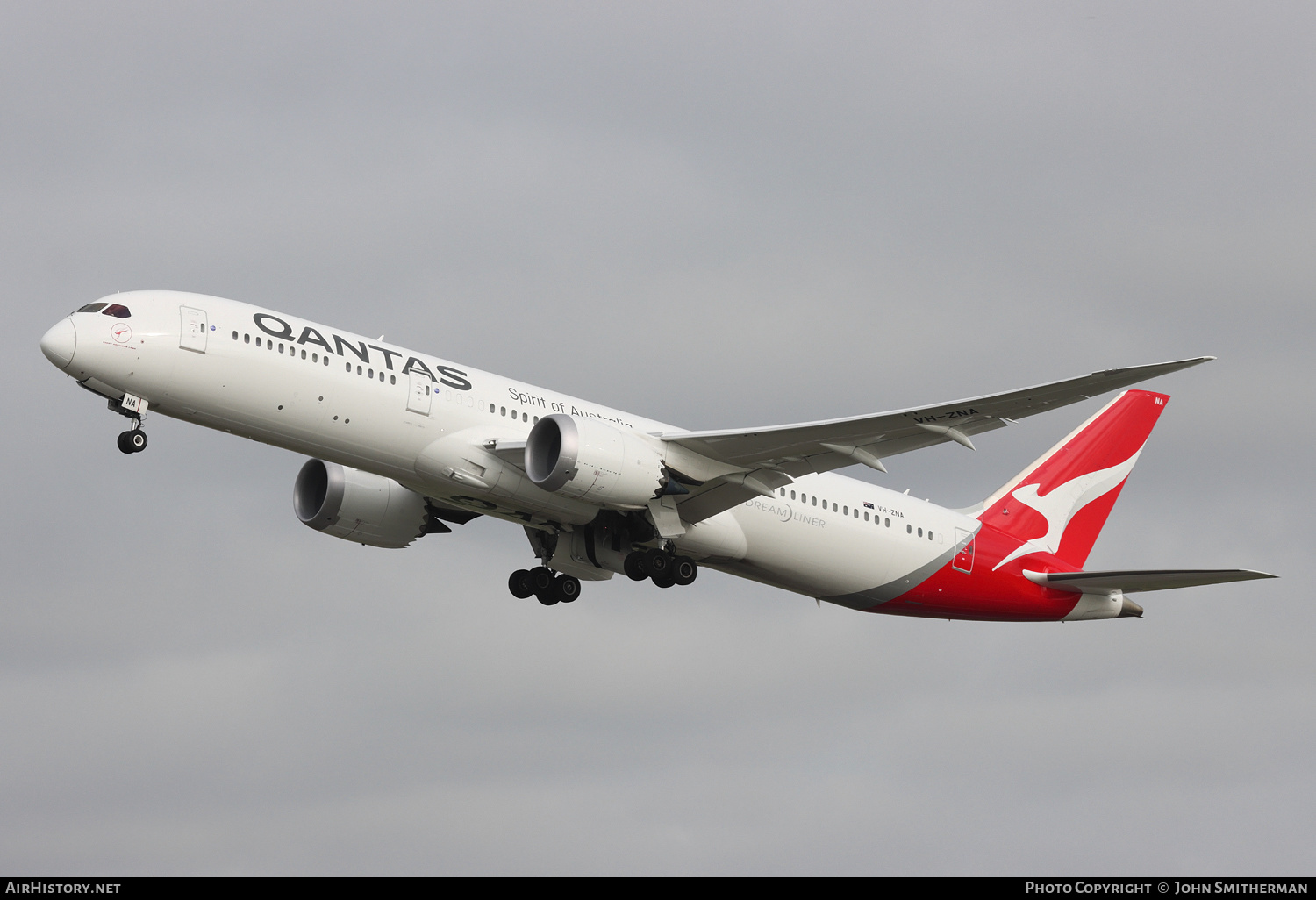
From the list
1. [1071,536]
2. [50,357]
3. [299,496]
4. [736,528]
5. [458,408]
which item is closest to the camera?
[50,357]

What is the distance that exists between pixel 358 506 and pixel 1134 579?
19.6m

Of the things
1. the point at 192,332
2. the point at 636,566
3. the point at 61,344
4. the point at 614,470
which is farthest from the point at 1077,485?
the point at 61,344

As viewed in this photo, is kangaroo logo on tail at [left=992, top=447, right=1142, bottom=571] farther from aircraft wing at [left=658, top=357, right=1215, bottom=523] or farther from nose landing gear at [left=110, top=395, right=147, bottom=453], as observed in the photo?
nose landing gear at [left=110, top=395, right=147, bottom=453]

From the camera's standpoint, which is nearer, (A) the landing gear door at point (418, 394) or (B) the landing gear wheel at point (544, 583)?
(A) the landing gear door at point (418, 394)

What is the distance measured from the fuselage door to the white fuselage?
4.86 m

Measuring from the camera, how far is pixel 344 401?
33.5 m

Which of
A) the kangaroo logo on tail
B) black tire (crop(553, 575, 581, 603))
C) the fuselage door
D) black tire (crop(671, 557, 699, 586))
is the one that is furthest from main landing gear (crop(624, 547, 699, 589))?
the kangaroo logo on tail

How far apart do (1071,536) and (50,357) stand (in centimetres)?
2705

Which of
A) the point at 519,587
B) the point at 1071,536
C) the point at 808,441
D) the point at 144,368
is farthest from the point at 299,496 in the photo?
the point at 1071,536

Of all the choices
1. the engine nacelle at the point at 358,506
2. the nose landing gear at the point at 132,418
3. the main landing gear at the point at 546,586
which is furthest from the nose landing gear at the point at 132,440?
the main landing gear at the point at 546,586

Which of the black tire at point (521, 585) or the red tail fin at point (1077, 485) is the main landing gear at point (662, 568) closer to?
the black tire at point (521, 585)

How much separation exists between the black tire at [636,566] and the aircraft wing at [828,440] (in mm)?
1465

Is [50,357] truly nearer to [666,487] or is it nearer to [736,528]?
[666,487]

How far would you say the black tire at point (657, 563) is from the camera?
Result: 37562 mm
